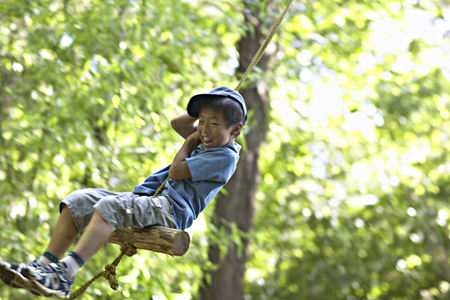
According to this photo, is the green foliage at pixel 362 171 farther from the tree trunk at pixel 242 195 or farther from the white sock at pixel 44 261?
the white sock at pixel 44 261

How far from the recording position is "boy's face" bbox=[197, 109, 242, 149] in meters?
2.99

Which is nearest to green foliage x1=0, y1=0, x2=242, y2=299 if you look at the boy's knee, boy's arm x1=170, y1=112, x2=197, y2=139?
boy's arm x1=170, y1=112, x2=197, y2=139

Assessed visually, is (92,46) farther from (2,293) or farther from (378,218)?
(378,218)

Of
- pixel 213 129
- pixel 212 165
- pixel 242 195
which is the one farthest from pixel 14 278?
pixel 242 195

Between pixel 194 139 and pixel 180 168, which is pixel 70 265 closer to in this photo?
pixel 180 168

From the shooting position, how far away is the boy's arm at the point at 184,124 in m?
3.28

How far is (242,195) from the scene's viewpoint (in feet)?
23.6

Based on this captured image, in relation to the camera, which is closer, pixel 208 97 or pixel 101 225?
pixel 101 225

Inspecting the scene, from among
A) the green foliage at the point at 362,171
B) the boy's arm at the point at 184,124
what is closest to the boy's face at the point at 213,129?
the boy's arm at the point at 184,124

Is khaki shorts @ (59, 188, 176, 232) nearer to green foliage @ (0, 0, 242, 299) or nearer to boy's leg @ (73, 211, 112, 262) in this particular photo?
boy's leg @ (73, 211, 112, 262)

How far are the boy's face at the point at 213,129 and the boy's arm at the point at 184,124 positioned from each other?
24 cm

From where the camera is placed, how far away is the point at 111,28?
5.15 meters

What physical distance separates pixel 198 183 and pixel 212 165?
124 mm

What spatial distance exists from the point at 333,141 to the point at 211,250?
363 centimetres
